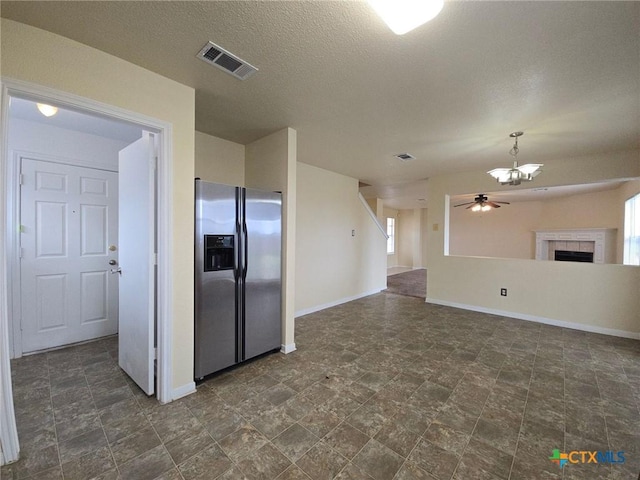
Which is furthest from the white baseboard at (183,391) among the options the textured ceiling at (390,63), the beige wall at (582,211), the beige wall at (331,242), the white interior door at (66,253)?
the beige wall at (582,211)

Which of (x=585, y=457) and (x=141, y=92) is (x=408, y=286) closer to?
(x=585, y=457)

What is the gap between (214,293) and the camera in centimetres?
236

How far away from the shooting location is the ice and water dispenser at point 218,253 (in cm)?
232

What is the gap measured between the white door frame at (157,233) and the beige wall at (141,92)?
1.5 inches

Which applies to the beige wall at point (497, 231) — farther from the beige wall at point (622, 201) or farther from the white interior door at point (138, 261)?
the white interior door at point (138, 261)

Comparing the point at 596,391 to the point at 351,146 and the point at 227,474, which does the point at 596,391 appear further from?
the point at 351,146

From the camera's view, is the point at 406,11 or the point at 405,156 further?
the point at 405,156

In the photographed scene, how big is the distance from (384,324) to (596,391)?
218 centimetres

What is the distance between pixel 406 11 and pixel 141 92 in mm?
1849

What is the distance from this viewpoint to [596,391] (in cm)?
223

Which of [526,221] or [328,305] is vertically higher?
[526,221]

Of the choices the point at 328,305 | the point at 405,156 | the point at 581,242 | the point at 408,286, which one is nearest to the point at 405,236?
the point at 408,286

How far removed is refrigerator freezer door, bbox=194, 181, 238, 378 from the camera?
2.26m

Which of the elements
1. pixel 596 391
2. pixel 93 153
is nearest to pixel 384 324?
pixel 596 391
